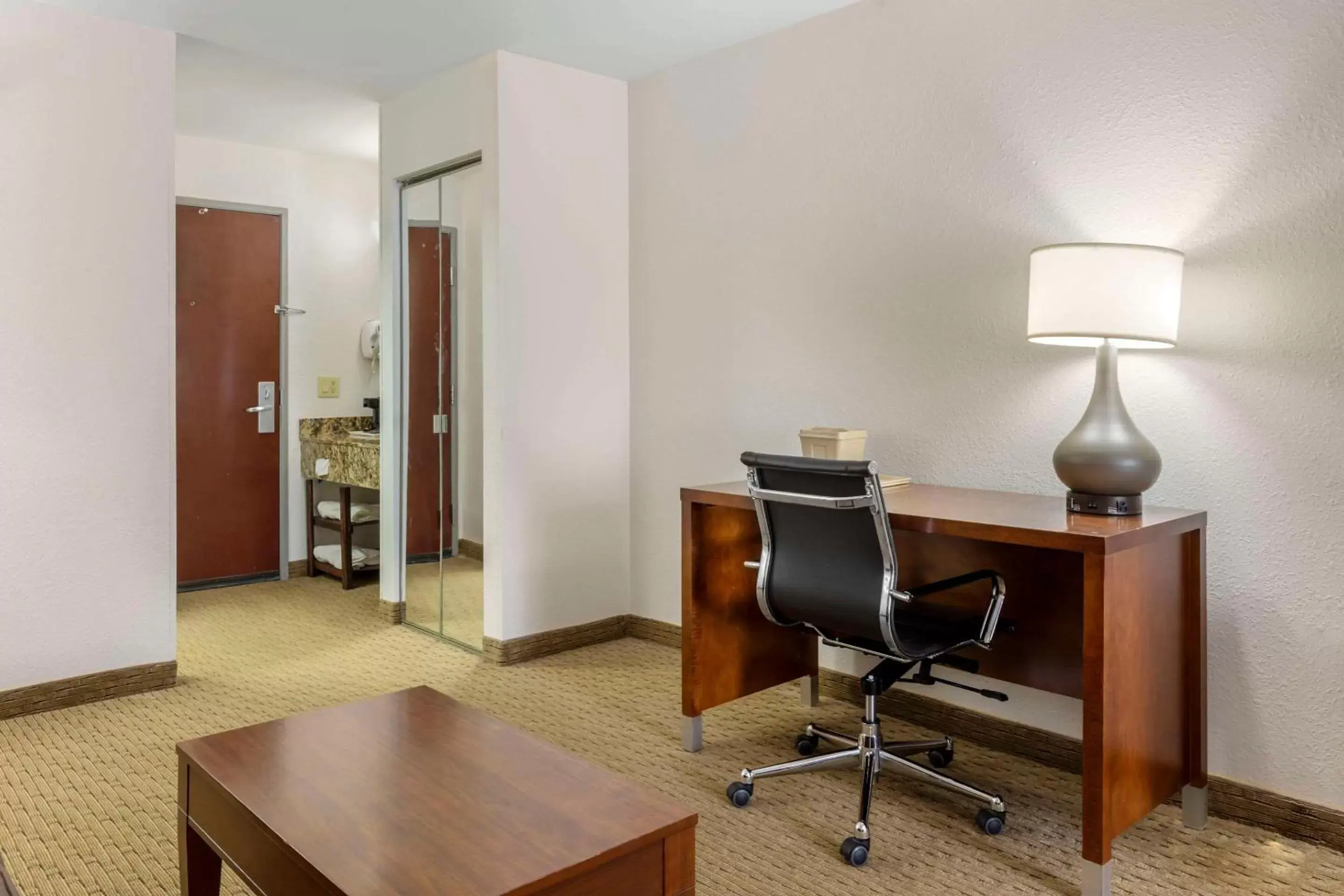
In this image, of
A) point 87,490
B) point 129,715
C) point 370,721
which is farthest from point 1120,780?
point 87,490

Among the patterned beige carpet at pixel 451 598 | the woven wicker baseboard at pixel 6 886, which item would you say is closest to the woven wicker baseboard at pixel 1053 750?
the patterned beige carpet at pixel 451 598

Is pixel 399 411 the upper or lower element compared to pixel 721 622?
upper

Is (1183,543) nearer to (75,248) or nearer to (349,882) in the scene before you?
(349,882)

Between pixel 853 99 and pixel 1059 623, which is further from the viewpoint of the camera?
pixel 853 99

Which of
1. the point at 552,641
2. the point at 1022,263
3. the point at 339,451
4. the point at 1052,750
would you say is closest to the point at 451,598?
the point at 552,641

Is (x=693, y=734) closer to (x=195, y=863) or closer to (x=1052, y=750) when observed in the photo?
(x=1052, y=750)

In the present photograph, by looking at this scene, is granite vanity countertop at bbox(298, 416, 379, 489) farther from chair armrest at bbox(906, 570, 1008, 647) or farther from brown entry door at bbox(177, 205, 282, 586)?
chair armrest at bbox(906, 570, 1008, 647)

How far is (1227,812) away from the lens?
2.40 m

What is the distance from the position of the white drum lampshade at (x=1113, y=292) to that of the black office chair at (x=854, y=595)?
589 mm

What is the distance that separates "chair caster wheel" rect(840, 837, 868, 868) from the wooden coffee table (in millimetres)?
744

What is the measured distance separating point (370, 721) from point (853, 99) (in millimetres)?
2339

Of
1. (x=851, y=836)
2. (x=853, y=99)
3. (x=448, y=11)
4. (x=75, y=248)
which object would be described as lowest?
(x=851, y=836)

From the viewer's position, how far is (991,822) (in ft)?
7.54

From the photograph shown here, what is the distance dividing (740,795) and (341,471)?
3073 millimetres
